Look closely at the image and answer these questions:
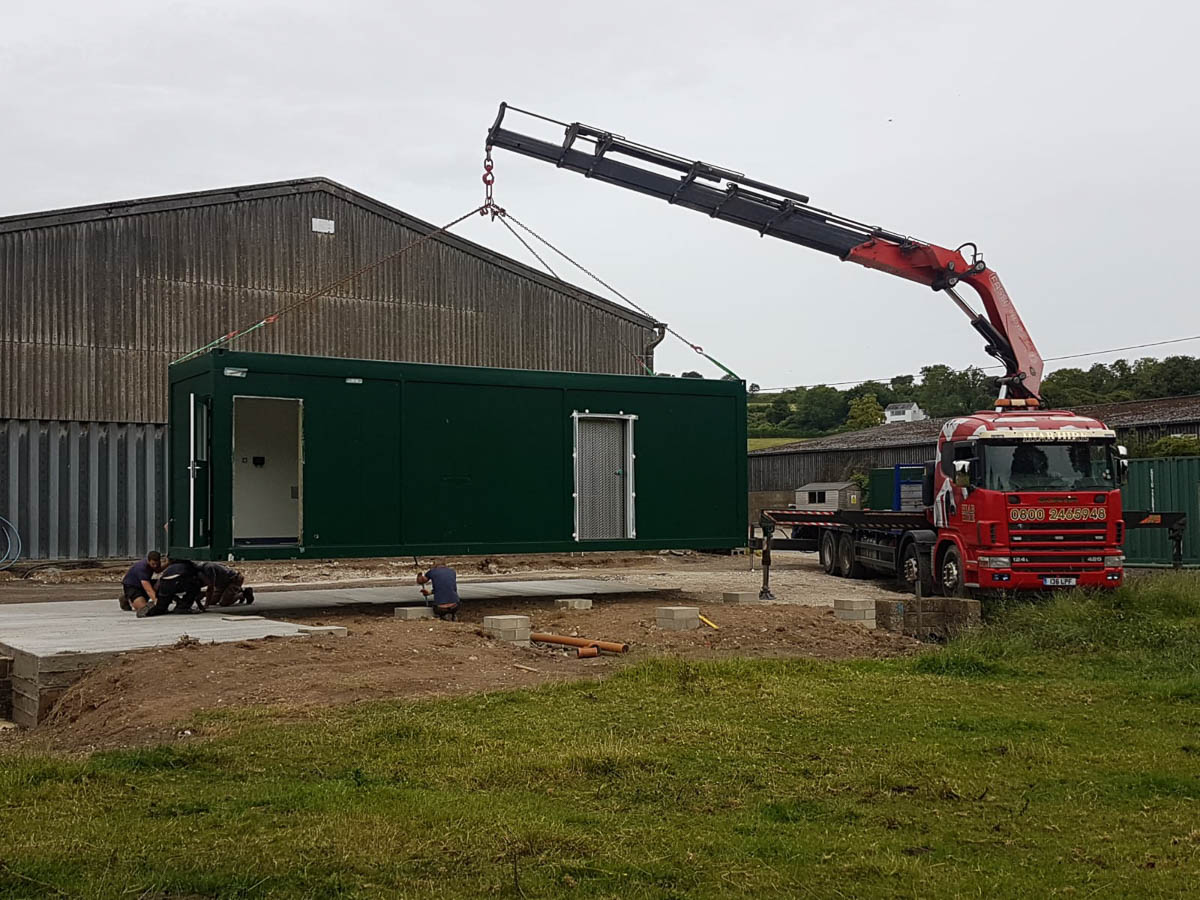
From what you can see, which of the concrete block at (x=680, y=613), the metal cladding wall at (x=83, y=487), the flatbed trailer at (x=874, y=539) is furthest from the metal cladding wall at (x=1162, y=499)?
the metal cladding wall at (x=83, y=487)

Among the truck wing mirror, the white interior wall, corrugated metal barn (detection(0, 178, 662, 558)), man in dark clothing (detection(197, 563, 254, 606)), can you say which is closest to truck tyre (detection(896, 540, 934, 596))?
the truck wing mirror

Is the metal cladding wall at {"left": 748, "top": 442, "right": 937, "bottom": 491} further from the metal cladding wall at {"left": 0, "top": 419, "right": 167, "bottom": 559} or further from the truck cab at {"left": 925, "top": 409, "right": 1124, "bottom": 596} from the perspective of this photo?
the metal cladding wall at {"left": 0, "top": 419, "right": 167, "bottom": 559}

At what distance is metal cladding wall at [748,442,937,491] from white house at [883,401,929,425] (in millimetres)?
10683

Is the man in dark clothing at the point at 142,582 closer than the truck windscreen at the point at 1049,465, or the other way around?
the man in dark clothing at the point at 142,582

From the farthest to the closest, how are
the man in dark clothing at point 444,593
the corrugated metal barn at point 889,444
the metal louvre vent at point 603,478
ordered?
the corrugated metal barn at point 889,444 < the metal louvre vent at point 603,478 < the man in dark clothing at point 444,593

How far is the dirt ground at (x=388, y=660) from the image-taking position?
8984 mm

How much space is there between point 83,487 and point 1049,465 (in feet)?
60.8

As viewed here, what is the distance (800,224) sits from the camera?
19.0m

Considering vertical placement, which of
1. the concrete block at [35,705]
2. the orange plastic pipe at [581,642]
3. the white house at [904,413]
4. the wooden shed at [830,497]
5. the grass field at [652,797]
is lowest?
the concrete block at [35,705]

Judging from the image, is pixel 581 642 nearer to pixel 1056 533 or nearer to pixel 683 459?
pixel 683 459

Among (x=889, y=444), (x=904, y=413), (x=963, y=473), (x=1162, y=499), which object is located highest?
(x=904, y=413)

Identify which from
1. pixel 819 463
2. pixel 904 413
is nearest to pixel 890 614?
pixel 819 463

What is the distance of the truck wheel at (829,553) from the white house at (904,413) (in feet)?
112

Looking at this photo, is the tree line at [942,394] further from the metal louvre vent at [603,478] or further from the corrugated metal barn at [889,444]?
the metal louvre vent at [603,478]
